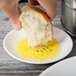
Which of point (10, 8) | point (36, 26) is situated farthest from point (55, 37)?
point (10, 8)

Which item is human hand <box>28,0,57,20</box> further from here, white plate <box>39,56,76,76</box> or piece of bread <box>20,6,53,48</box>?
white plate <box>39,56,76,76</box>

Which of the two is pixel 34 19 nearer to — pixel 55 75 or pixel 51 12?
pixel 51 12

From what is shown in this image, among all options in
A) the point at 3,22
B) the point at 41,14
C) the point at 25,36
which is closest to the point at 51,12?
the point at 41,14

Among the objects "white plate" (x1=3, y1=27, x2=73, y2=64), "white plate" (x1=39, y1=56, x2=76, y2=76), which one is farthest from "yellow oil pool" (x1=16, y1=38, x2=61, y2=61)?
"white plate" (x1=39, y1=56, x2=76, y2=76)

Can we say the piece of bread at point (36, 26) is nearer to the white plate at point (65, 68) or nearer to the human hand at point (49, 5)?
the human hand at point (49, 5)

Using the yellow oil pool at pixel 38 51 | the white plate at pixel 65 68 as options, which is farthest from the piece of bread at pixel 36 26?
the white plate at pixel 65 68

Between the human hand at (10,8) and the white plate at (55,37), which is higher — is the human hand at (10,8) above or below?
above
